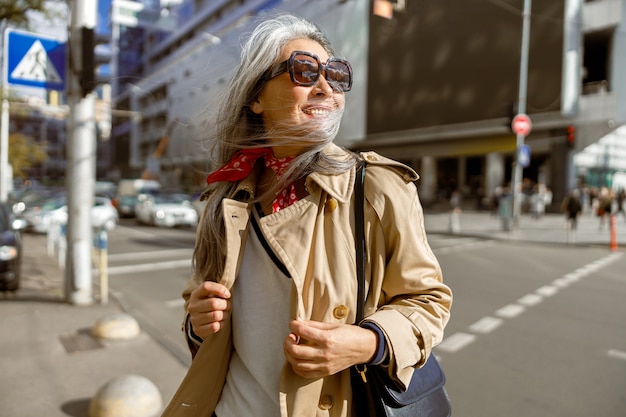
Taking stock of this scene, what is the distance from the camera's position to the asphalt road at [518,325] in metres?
3.81

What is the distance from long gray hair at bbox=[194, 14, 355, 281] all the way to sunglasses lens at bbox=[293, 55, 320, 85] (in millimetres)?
76

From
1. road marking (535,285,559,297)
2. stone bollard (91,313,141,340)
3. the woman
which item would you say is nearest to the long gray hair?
the woman

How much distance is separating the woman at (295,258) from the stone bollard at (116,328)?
3.84 meters

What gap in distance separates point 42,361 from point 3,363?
0.30 m

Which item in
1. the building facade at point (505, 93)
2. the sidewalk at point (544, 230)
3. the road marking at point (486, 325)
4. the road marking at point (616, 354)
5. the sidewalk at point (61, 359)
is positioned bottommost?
the sidewalk at point (61, 359)

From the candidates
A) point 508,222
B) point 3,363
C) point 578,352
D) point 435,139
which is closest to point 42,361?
point 3,363

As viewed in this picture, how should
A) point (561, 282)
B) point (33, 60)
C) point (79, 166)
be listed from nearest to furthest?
point (33, 60)
point (79, 166)
point (561, 282)

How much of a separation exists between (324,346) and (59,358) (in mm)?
4190

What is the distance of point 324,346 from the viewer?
1095 millimetres

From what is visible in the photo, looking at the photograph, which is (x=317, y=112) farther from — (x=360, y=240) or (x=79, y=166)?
(x=79, y=166)

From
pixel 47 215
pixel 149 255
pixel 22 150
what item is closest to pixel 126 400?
pixel 149 255

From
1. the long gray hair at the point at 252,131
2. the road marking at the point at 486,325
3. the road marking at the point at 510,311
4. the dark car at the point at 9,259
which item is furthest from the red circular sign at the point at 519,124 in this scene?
the long gray hair at the point at 252,131

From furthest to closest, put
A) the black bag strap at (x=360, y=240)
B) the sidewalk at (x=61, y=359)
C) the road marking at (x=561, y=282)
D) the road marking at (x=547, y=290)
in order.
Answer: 1. the road marking at (x=561, y=282)
2. the road marking at (x=547, y=290)
3. the sidewalk at (x=61, y=359)
4. the black bag strap at (x=360, y=240)

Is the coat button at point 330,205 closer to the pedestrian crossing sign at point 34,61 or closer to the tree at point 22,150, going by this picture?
the pedestrian crossing sign at point 34,61
